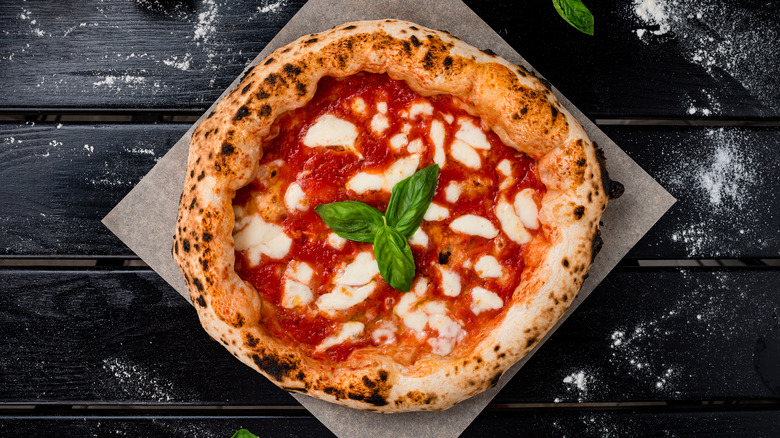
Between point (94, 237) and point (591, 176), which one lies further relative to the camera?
point (94, 237)

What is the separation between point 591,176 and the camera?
6.69 ft

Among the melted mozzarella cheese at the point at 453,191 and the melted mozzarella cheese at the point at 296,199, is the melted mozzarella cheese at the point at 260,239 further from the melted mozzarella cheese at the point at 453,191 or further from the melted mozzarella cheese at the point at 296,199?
the melted mozzarella cheese at the point at 453,191

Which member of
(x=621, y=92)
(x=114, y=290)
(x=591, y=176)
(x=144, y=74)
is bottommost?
(x=114, y=290)

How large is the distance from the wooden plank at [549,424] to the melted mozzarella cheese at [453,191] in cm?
104

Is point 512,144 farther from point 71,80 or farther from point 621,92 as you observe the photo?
point 71,80

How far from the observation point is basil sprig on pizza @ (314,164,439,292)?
1925 millimetres

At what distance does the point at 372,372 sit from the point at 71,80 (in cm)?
188

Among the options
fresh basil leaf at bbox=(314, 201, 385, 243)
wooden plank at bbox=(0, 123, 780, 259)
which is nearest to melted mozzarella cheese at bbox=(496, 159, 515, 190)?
fresh basil leaf at bbox=(314, 201, 385, 243)

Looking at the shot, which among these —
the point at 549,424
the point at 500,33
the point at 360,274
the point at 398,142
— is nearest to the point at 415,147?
the point at 398,142

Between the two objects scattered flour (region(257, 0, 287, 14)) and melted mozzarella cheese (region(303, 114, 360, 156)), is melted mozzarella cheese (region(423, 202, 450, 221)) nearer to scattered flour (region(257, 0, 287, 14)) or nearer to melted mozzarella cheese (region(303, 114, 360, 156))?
melted mozzarella cheese (region(303, 114, 360, 156))

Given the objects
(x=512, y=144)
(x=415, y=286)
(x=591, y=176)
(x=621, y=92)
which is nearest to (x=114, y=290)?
(x=415, y=286)

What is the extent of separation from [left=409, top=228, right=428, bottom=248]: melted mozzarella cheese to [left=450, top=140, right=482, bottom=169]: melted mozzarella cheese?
32 centimetres

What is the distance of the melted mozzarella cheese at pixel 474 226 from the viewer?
2088 millimetres

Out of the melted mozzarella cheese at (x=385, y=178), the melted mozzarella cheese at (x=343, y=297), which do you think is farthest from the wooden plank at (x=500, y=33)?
the melted mozzarella cheese at (x=343, y=297)
